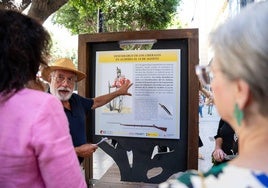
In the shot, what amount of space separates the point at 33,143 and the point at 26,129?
6 cm

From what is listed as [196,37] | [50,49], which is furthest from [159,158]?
[50,49]

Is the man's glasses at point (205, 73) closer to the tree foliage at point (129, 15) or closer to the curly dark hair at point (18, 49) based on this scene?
the curly dark hair at point (18, 49)

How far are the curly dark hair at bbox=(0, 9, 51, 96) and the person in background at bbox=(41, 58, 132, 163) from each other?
1.51 metres

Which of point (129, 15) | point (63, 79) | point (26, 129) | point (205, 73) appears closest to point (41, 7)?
point (63, 79)

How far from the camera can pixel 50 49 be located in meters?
1.69

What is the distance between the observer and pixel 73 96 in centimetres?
333

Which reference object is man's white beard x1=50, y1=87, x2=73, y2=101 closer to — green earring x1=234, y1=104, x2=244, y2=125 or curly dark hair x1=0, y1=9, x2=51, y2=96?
curly dark hair x1=0, y1=9, x2=51, y2=96

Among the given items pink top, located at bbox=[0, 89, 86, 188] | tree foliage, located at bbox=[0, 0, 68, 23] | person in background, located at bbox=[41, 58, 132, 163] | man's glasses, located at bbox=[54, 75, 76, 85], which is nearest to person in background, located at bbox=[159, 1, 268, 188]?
pink top, located at bbox=[0, 89, 86, 188]

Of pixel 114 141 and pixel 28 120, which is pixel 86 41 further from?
pixel 28 120

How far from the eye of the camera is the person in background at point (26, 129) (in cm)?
135

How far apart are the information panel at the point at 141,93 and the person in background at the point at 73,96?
0.34 feet

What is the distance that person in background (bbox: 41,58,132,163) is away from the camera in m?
3.12

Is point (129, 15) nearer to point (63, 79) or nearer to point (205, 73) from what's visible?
point (63, 79)

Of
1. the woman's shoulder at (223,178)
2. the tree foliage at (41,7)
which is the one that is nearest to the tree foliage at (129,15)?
the tree foliage at (41,7)
